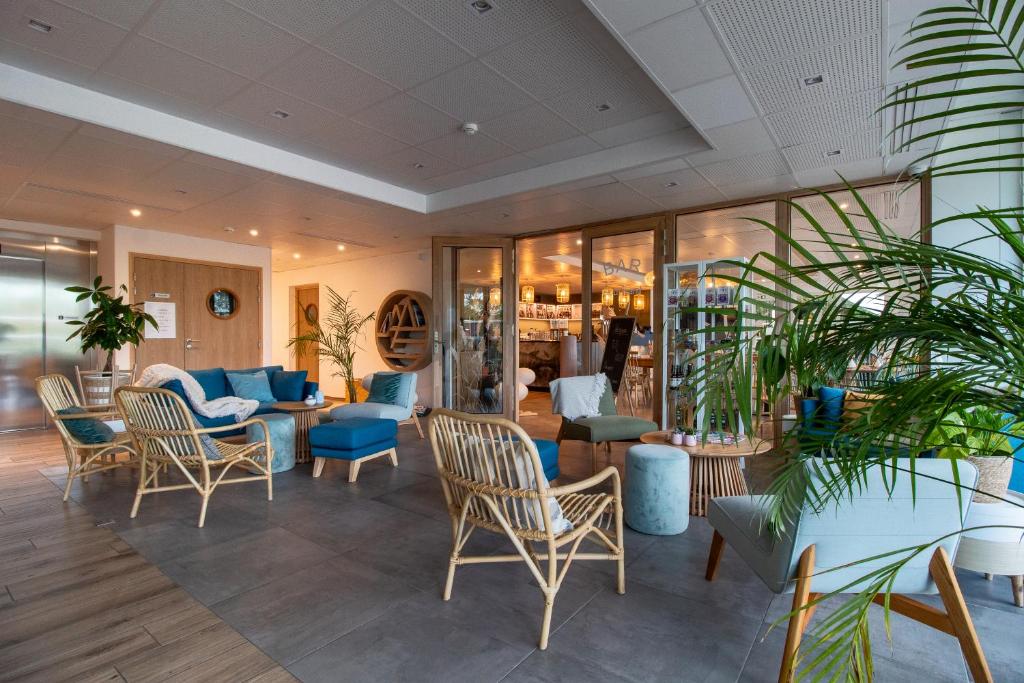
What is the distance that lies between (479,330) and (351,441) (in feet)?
12.2

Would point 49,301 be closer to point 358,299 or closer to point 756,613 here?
point 358,299

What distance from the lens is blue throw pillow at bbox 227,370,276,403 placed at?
19.4ft

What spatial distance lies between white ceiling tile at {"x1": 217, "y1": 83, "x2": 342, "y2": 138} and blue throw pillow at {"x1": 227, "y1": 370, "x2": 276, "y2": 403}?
2.80 metres

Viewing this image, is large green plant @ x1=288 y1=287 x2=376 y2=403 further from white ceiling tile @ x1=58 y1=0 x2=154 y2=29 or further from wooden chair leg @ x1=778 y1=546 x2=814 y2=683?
wooden chair leg @ x1=778 y1=546 x2=814 y2=683

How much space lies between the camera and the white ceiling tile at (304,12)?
2.91 metres

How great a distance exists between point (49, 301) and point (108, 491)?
4.76 m

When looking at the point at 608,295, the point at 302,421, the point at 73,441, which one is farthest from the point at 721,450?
the point at 608,295

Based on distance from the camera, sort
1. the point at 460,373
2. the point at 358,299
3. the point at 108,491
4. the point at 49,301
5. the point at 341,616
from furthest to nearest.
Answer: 1. the point at 358,299
2. the point at 460,373
3. the point at 49,301
4. the point at 108,491
5. the point at 341,616

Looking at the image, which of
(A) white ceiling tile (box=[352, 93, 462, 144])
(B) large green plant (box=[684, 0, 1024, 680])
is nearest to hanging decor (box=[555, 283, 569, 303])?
(A) white ceiling tile (box=[352, 93, 462, 144])

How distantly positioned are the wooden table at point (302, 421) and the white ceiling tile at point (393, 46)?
3.27 meters

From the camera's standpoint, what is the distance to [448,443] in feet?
8.05

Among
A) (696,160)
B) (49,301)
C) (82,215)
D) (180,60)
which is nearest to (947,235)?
(696,160)

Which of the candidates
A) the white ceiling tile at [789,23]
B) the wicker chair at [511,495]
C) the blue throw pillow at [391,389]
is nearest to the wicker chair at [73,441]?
the blue throw pillow at [391,389]

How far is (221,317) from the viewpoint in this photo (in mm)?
8344
